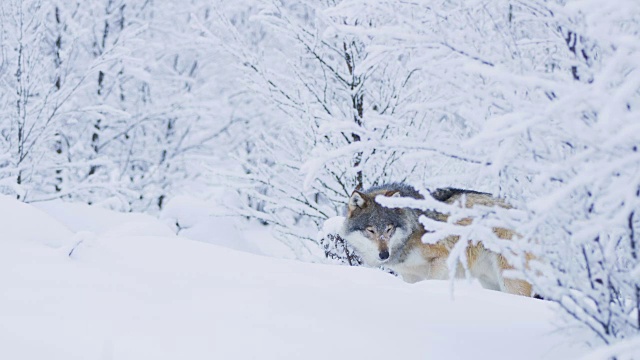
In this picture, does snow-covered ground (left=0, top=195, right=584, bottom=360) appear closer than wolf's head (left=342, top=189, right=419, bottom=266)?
Yes

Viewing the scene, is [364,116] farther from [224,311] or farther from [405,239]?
[405,239]

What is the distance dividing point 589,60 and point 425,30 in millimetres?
563

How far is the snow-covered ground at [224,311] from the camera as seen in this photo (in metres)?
2.74

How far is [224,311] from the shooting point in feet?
9.84

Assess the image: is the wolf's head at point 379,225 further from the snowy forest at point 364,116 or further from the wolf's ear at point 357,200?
the snowy forest at point 364,116

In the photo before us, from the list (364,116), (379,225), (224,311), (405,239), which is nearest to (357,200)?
(379,225)

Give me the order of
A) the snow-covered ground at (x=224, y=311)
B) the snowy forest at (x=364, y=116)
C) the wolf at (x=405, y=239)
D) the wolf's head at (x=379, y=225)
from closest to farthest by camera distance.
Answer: the snowy forest at (x=364, y=116)
the snow-covered ground at (x=224, y=311)
the wolf at (x=405, y=239)
the wolf's head at (x=379, y=225)

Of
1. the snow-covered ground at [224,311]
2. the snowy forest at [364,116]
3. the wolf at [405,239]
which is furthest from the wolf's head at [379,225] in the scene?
the snow-covered ground at [224,311]

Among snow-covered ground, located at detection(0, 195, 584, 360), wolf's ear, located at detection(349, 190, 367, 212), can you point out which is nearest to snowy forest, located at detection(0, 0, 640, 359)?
wolf's ear, located at detection(349, 190, 367, 212)

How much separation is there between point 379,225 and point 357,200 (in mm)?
259

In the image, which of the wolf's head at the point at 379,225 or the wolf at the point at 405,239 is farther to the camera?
the wolf's head at the point at 379,225

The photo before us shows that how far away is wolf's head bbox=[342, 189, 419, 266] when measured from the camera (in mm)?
5742

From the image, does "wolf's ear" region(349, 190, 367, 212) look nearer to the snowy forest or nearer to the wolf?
the wolf

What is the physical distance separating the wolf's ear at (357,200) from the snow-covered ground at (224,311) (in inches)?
77.0
